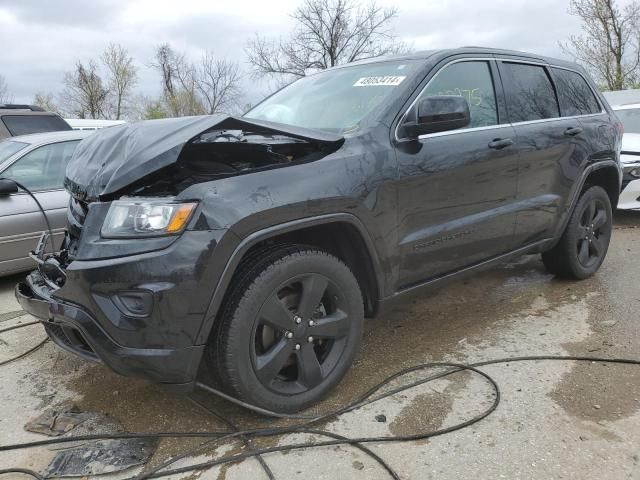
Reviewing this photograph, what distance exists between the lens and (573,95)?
4.52 meters

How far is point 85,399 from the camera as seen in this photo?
3.06 m

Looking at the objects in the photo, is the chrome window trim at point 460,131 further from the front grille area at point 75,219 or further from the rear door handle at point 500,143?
the front grille area at point 75,219

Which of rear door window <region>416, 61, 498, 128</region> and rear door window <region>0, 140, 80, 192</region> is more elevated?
rear door window <region>416, 61, 498, 128</region>

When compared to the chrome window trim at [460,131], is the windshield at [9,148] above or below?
above

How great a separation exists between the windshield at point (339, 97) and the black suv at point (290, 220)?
1cm

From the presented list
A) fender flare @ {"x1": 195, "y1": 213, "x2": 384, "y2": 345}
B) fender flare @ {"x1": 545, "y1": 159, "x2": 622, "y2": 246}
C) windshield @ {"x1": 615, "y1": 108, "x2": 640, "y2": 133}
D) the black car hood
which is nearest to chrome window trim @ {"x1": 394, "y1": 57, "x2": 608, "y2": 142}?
fender flare @ {"x1": 545, "y1": 159, "x2": 622, "y2": 246}

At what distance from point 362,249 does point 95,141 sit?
1.51 meters

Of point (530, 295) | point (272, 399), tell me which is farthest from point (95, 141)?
point (530, 295)

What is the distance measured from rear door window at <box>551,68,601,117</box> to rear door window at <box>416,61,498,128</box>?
0.96 meters

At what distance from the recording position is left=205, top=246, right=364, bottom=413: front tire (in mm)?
2445

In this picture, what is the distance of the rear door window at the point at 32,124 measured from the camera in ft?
26.1

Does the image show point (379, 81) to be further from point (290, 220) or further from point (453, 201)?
point (290, 220)

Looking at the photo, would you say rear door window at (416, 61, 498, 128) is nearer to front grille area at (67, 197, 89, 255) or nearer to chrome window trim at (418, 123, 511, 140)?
chrome window trim at (418, 123, 511, 140)

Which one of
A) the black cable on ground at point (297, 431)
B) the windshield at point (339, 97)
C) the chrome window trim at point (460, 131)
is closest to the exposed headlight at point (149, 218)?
the black cable on ground at point (297, 431)
